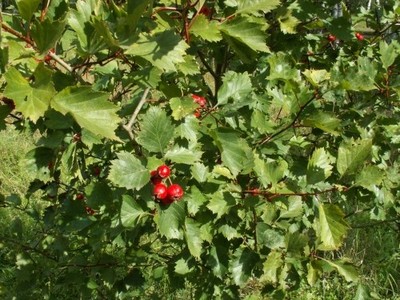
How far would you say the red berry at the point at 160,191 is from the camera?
5.16 feet

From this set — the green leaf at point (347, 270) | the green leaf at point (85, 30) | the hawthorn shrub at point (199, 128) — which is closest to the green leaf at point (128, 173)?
the hawthorn shrub at point (199, 128)

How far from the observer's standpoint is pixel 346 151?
176 cm

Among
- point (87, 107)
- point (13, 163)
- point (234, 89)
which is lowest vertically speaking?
point (13, 163)

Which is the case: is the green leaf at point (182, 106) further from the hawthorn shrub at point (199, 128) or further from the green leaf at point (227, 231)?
the green leaf at point (227, 231)

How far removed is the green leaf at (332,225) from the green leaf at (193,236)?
0.40 m

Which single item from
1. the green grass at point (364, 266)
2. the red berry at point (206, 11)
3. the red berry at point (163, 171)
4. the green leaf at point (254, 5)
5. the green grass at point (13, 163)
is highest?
the green leaf at point (254, 5)

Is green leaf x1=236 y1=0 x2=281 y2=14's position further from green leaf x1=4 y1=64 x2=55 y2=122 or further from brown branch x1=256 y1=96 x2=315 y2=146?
green leaf x1=4 y1=64 x2=55 y2=122

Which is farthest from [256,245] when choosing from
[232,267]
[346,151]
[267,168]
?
[346,151]

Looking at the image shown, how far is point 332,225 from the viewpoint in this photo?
1.71 m

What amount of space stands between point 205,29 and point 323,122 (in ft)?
1.63

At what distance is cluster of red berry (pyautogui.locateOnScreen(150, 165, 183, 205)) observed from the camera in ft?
5.17

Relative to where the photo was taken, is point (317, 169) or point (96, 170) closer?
point (317, 169)

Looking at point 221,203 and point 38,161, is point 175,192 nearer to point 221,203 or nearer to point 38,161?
point 221,203

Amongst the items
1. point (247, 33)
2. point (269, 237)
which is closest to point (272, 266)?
point (269, 237)
